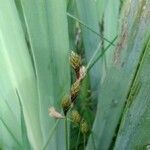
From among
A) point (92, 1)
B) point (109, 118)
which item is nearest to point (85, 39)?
point (92, 1)

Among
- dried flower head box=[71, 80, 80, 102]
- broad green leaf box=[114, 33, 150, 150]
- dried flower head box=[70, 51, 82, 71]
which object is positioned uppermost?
dried flower head box=[70, 51, 82, 71]

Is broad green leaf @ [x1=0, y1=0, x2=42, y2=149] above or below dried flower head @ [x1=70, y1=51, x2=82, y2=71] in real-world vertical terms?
below

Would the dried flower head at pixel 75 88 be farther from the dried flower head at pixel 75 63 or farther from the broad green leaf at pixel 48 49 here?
the broad green leaf at pixel 48 49

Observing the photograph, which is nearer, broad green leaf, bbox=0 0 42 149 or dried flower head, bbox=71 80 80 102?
dried flower head, bbox=71 80 80 102

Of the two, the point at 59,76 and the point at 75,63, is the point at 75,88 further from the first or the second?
the point at 59,76

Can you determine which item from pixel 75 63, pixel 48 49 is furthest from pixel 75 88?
pixel 48 49

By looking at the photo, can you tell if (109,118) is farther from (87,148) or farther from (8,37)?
(8,37)

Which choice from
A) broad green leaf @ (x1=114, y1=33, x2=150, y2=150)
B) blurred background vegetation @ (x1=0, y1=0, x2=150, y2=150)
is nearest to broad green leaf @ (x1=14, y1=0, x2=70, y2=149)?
blurred background vegetation @ (x1=0, y1=0, x2=150, y2=150)

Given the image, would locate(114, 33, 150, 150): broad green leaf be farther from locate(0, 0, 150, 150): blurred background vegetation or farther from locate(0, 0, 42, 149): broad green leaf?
locate(0, 0, 42, 149): broad green leaf
